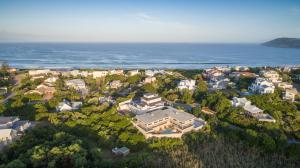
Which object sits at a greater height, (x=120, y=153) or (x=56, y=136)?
(x=56, y=136)

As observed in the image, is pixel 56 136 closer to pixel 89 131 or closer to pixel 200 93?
pixel 89 131

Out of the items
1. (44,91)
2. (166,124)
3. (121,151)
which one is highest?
(44,91)

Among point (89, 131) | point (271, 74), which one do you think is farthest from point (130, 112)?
point (271, 74)

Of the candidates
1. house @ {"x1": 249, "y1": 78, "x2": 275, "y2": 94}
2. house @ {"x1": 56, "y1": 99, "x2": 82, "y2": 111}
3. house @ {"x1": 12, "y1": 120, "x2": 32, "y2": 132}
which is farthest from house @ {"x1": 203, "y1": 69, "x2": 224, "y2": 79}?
house @ {"x1": 12, "y1": 120, "x2": 32, "y2": 132}

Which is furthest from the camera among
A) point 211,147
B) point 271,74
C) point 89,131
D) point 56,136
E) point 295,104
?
point 271,74

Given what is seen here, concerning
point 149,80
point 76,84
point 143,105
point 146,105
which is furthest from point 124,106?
point 76,84

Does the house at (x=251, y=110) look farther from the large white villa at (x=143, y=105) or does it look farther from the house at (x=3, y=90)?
the house at (x=3, y=90)

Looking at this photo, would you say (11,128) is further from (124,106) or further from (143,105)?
(143,105)

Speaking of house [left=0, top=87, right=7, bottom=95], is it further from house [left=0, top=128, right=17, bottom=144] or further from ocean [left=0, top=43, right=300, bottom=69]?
ocean [left=0, top=43, right=300, bottom=69]
